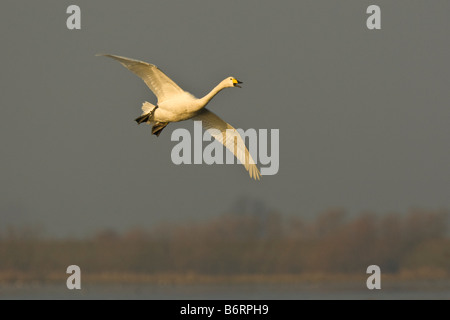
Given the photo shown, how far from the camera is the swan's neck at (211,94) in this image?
2030cm

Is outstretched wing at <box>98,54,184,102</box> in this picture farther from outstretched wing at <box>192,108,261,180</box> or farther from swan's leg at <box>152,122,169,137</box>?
outstretched wing at <box>192,108,261,180</box>

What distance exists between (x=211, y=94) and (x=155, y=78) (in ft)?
3.98

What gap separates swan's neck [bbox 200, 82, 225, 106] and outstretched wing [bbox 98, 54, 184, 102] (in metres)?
0.54

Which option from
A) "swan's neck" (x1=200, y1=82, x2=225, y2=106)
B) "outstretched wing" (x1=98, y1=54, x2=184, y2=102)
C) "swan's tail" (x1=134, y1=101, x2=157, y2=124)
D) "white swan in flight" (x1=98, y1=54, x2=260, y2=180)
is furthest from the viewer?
"swan's tail" (x1=134, y1=101, x2=157, y2=124)

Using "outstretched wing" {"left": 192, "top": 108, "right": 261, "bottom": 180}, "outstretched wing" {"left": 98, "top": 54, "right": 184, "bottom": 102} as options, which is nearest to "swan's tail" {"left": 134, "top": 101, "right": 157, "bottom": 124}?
"outstretched wing" {"left": 98, "top": 54, "right": 184, "bottom": 102}

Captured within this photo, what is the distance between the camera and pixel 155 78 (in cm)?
2034

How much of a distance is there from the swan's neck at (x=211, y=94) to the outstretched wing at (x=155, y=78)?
21.1 inches

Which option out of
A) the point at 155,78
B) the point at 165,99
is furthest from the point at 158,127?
the point at 155,78

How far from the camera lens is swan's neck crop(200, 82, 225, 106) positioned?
20.3m

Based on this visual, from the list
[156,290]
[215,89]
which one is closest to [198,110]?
[215,89]
